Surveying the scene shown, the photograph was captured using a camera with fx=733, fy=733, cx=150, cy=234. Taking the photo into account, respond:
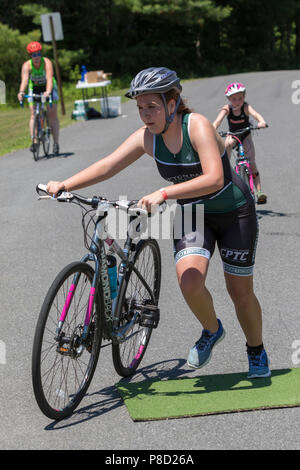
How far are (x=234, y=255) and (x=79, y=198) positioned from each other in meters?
0.99

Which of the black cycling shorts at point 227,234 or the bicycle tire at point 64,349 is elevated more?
the black cycling shorts at point 227,234

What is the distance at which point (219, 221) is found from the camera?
4.35 m

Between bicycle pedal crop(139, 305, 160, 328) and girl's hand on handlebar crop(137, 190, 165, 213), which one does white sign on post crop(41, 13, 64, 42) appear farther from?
girl's hand on handlebar crop(137, 190, 165, 213)

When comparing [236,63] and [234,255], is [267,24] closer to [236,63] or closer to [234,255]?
[236,63]

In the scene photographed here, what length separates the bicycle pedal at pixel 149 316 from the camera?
15.5 feet

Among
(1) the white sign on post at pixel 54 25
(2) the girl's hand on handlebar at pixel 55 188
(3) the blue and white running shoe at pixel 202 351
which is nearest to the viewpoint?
(2) the girl's hand on handlebar at pixel 55 188

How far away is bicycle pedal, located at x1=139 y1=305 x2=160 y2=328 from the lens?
15.5 ft

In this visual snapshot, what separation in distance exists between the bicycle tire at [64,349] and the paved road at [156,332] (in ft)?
0.43

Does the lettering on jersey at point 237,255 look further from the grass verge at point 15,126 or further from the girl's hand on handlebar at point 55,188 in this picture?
the grass verge at point 15,126

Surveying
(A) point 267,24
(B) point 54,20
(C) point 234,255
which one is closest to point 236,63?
(A) point 267,24

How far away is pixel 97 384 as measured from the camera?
4652 millimetres

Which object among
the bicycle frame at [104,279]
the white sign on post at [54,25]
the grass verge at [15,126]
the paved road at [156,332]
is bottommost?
the grass verge at [15,126]
